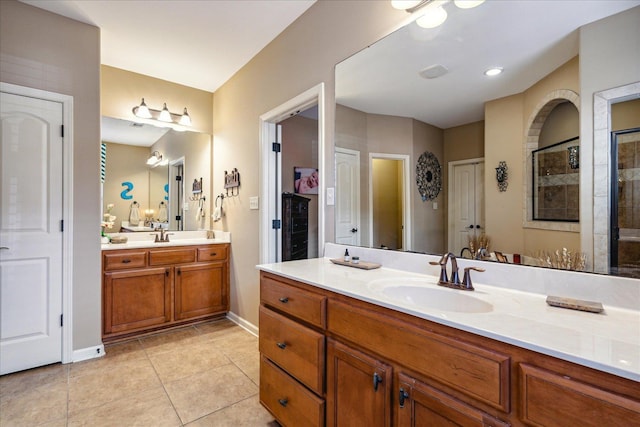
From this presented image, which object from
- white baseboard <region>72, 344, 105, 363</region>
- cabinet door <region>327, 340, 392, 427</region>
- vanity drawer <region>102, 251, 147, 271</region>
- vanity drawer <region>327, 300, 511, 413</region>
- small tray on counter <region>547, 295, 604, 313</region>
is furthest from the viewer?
vanity drawer <region>102, 251, 147, 271</region>

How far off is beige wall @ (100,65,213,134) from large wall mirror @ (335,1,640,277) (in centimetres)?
236

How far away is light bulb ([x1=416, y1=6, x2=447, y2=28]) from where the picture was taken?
146 centimetres

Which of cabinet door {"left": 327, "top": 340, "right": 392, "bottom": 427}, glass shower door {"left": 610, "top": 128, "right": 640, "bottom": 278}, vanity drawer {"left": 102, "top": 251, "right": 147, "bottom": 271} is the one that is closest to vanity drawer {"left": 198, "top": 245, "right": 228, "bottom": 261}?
vanity drawer {"left": 102, "top": 251, "right": 147, "bottom": 271}

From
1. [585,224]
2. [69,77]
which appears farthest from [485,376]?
[69,77]

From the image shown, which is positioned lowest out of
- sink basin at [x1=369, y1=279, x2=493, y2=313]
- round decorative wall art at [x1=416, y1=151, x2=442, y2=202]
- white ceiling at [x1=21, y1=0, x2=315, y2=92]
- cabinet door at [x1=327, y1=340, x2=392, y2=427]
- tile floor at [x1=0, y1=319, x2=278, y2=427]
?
tile floor at [x1=0, y1=319, x2=278, y2=427]

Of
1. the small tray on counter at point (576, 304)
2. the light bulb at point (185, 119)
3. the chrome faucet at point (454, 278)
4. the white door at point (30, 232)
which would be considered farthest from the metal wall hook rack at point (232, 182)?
the small tray on counter at point (576, 304)

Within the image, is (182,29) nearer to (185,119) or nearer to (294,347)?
(185,119)

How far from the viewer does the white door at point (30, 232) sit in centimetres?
223

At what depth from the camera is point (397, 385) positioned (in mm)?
1011

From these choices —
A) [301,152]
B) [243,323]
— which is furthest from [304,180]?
[243,323]

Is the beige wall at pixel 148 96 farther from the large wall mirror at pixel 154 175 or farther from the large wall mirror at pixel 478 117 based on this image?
the large wall mirror at pixel 478 117

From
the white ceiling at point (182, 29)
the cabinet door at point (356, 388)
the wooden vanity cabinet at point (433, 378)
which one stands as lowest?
the cabinet door at point (356, 388)

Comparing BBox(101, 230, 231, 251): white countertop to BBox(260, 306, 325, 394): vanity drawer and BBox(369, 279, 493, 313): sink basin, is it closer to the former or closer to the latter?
BBox(260, 306, 325, 394): vanity drawer

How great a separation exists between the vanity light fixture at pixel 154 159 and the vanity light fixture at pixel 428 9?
3013 mm
